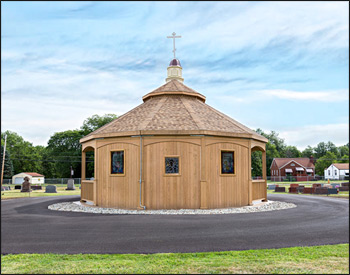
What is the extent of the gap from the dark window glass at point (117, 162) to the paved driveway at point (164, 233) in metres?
3.52

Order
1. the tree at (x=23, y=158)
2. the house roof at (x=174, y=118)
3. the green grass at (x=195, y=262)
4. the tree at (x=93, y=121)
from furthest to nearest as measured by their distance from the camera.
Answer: the tree at (x=23, y=158), the tree at (x=93, y=121), the house roof at (x=174, y=118), the green grass at (x=195, y=262)

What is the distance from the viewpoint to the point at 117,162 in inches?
628

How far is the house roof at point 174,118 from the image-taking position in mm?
15461

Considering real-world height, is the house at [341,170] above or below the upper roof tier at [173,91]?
below

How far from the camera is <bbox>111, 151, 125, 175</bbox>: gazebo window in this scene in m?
15.8

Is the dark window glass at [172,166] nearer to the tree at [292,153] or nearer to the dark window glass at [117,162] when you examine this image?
the dark window glass at [117,162]

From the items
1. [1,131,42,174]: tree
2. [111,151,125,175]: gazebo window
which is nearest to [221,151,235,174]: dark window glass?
[111,151,125,175]: gazebo window

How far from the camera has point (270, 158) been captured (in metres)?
88.2

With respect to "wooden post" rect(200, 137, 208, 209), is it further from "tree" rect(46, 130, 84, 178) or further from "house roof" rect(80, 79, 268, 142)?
"tree" rect(46, 130, 84, 178)

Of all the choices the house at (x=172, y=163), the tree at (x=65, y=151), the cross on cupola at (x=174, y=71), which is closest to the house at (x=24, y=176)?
the tree at (x=65, y=151)

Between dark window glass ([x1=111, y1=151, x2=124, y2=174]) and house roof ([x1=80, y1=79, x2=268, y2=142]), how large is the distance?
92 centimetres

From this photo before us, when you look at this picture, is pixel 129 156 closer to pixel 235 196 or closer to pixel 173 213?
pixel 173 213

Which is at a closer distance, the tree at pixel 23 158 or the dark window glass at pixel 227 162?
the dark window glass at pixel 227 162

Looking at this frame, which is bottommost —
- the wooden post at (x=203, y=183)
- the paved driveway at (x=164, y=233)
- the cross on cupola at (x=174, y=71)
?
the paved driveway at (x=164, y=233)
